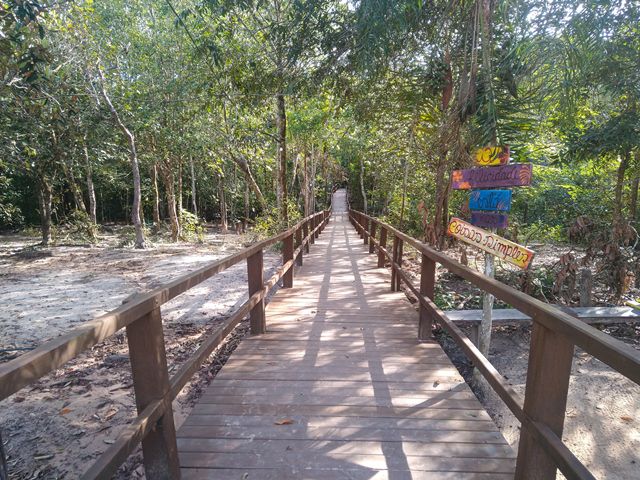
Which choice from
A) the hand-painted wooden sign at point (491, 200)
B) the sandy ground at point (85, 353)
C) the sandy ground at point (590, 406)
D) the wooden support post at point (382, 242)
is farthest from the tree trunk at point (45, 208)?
the hand-painted wooden sign at point (491, 200)

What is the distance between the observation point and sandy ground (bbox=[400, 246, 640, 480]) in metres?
3.04

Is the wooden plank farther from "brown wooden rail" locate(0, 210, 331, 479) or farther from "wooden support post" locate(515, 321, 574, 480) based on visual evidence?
"brown wooden rail" locate(0, 210, 331, 479)

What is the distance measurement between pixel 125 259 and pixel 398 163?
34.3 feet

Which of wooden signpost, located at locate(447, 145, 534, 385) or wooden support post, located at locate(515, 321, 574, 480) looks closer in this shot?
wooden support post, located at locate(515, 321, 574, 480)

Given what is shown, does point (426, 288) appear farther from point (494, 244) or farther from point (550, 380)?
point (550, 380)

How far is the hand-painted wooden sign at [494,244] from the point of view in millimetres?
2521

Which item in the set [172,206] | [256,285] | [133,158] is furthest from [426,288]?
[172,206]

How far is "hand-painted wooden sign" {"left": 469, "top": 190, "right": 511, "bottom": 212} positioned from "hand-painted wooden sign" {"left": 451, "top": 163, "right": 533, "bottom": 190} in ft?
0.29

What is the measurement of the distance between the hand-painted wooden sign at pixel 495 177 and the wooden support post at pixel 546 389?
1564 mm

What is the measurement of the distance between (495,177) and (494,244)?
0.55 meters

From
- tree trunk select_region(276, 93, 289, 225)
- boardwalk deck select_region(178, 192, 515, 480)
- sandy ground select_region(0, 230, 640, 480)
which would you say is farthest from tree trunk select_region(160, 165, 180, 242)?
boardwalk deck select_region(178, 192, 515, 480)

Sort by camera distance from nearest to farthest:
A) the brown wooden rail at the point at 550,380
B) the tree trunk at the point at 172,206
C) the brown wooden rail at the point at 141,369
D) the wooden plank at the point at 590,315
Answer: the brown wooden rail at the point at 141,369
the brown wooden rail at the point at 550,380
the wooden plank at the point at 590,315
the tree trunk at the point at 172,206

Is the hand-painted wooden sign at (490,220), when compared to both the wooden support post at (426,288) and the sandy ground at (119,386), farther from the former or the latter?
the sandy ground at (119,386)

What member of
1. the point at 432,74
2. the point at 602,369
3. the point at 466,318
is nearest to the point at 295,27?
the point at 432,74
